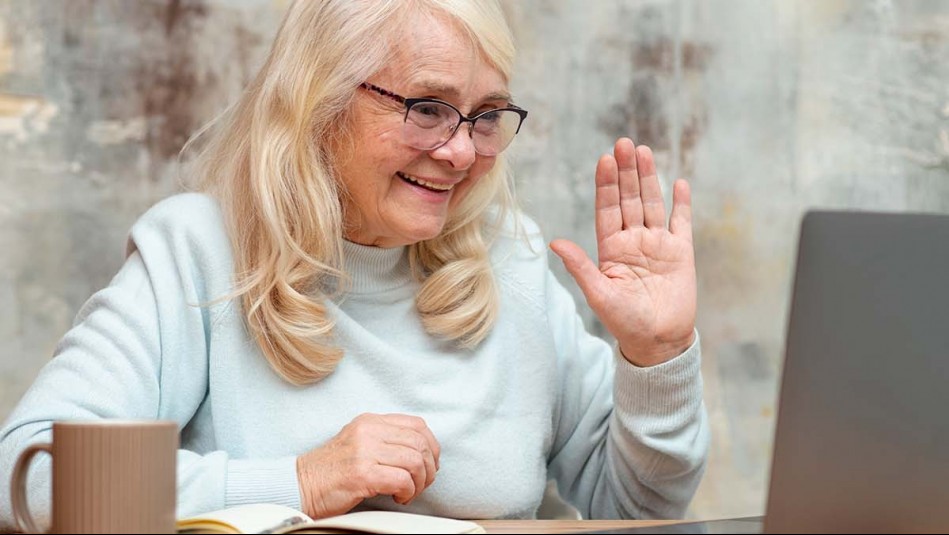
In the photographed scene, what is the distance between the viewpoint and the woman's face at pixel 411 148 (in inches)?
60.9

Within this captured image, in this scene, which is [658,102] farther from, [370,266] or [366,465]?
[366,465]

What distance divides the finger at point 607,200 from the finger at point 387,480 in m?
0.45

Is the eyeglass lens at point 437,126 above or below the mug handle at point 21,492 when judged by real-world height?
above

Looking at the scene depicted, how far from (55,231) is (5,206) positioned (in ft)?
0.34

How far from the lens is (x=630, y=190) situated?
1566 millimetres

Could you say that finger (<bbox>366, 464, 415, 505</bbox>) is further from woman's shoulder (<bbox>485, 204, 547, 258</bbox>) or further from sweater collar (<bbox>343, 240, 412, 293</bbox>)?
woman's shoulder (<bbox>485, 204, 547, 258</bbox>)

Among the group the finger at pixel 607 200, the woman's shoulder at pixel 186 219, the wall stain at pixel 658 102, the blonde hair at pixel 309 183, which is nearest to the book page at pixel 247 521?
the blonde hair at pixel 309 183

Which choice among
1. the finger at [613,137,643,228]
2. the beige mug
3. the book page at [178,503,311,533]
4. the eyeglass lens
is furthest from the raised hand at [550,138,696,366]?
the beige mug

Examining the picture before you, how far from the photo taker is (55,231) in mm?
2244

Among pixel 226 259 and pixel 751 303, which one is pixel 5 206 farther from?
pixel 751 303

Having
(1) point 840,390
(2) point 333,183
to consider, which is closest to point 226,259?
(2) point 333,183

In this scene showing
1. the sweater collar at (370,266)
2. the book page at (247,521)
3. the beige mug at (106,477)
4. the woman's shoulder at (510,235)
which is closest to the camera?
the beige mug at (106,477)

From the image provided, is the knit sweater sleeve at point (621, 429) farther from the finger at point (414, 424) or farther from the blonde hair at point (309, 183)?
the finger at point (414, 424)

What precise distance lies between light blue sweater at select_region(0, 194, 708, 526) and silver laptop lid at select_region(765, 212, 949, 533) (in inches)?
23.2
